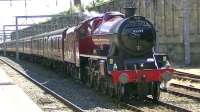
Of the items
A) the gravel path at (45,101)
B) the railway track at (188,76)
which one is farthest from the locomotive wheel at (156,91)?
the railway track at (188,76)

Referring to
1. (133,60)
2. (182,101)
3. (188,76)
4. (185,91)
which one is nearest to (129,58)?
(133,60)

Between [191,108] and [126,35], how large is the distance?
10.9 ft

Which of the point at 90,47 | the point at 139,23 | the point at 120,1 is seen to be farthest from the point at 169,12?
the point at 139,23

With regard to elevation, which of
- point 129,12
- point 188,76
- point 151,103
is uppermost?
point 129,12

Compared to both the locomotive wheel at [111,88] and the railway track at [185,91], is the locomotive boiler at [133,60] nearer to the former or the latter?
the locomotive wheel at [111,88]

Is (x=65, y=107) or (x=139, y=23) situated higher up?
(x=139, y=23)

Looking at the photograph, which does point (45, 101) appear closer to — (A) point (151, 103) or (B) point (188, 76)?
(A) point (151, 103)

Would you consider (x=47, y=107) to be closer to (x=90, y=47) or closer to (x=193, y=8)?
(x=90, y=47)

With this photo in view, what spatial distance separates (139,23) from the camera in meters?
16.9

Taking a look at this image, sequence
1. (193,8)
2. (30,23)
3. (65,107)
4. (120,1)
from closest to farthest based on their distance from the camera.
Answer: (65,107) < (193,8) < (120,1) < (30,23)

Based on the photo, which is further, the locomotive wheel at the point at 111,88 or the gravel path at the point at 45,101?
the locomotive wheel at the point at 111,88

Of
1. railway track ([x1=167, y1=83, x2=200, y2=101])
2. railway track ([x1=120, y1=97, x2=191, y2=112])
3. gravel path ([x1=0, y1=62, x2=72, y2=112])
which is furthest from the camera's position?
railway track ([x1=167, y1=83, x2=200, y2=101])

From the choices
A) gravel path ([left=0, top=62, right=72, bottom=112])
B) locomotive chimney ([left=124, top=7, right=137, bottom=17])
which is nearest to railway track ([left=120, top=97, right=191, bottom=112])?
gravel path ([left=0, top=62, right=72, bottom=112])

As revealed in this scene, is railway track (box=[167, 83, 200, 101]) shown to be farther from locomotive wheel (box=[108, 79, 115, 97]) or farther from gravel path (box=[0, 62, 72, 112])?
gravel path (box=[0, 62, 72, 112])
